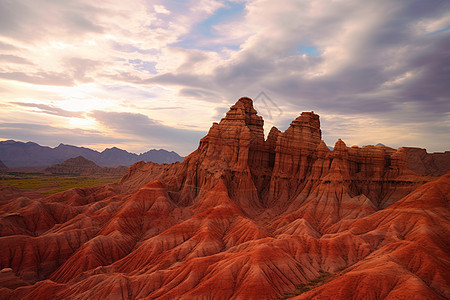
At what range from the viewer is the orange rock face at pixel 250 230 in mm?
43750

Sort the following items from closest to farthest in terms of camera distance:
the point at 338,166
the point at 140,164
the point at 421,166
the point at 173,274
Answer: the point at 173,274
the point at 338,166
the point at 421,166
the point at 140,164

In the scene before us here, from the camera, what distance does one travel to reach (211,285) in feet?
144

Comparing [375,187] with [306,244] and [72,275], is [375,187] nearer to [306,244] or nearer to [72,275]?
[306,244]

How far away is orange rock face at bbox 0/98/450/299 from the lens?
43750mm

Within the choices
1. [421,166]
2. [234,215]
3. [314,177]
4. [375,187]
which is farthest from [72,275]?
[421,166]

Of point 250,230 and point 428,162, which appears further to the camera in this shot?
point 428,162

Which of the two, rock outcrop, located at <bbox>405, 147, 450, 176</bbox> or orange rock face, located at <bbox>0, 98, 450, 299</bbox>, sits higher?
rock outcrop, located at <bbox>405, 147, 450, 176</bbox>

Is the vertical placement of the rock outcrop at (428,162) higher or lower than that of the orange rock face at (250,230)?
higher

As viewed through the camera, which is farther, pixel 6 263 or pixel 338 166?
pixel 338 166

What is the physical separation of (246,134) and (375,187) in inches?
1968

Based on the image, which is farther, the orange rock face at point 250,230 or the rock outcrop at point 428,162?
the rock outcrop at point 428,162

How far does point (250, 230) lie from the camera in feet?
218

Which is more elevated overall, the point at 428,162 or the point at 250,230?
the point at 428,162

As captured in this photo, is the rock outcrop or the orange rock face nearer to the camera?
the orange rock face
